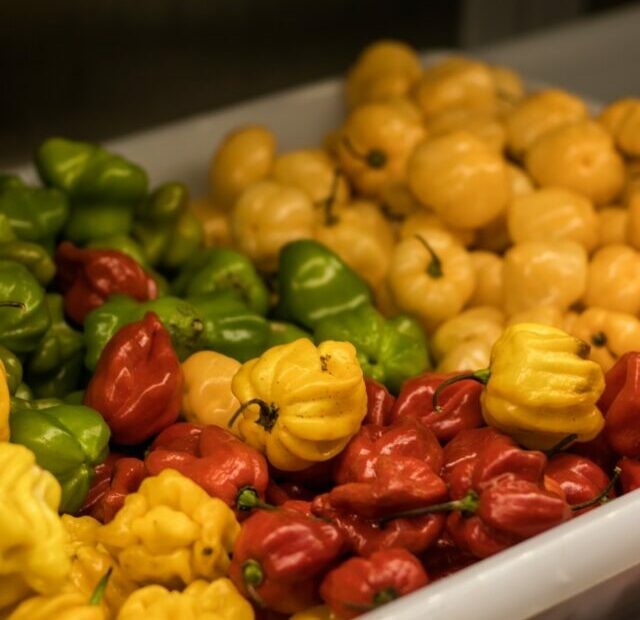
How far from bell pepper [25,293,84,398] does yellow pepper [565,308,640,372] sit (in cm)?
95

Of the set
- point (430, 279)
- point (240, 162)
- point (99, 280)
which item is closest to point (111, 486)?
point (99, 280)

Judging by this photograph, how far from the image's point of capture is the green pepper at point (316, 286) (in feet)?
7.87

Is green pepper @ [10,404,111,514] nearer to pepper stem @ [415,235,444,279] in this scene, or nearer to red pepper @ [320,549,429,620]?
red pepper @ [320,549,429,620]

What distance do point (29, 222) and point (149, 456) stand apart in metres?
0.85

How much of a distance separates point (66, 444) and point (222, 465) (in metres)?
0.25

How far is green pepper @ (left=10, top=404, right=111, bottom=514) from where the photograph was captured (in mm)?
1675

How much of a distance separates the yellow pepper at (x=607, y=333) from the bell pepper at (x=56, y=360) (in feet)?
3.12

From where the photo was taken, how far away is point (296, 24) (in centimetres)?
368

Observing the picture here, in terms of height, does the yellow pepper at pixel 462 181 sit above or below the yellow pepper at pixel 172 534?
below

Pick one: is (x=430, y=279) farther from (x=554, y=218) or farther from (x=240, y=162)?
(x=240, y=162)

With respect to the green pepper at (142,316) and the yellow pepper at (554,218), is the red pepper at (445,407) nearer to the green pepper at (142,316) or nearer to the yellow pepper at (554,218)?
the green pepper at (142,316)

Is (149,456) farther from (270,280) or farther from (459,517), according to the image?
(270,280)

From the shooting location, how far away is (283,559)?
4.72ft

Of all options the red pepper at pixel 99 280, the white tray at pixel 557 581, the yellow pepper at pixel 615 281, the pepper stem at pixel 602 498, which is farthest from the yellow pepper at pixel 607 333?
the red pepper at pixel 99 280
